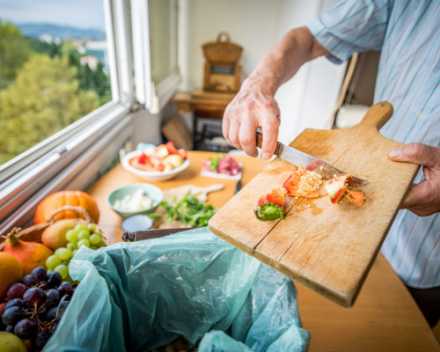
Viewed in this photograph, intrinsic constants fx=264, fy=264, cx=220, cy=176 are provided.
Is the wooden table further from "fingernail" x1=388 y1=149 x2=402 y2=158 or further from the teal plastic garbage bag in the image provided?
"fingernail" x1=388 y1=149 x2=402 y2=158

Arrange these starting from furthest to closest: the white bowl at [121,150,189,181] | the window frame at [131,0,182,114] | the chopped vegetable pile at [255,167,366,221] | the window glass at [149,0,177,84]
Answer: the window glass at [149,0,177,84], the window frame at [131,0,182,114], the white bowl at [121,150,189,181], the chopped vegetable pile at [255,167,366,221]

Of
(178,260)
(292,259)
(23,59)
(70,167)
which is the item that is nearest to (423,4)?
(292,259)

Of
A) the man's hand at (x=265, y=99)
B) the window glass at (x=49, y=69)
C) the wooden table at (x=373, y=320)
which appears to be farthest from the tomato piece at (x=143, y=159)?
the wooden table at (x=373, y=320)

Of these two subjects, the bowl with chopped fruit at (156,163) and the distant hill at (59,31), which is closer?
the bowl with chopped fruit at (156,163)

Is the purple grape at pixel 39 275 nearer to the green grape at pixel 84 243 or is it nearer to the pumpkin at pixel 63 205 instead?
the green grape at pixel 84 243

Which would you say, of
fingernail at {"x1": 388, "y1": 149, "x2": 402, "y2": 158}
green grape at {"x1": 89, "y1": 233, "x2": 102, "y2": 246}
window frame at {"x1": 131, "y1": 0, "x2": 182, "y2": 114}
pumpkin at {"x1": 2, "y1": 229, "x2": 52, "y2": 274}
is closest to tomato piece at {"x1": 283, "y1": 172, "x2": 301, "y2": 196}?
fingernail at {"x1": 388, "y1": 149, "x2": 402, "y2": 158}

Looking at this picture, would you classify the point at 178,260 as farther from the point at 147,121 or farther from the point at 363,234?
the point at 147,121

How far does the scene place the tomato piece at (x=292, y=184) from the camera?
1.86 ft

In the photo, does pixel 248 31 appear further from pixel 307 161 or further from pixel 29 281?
pixel 29 281

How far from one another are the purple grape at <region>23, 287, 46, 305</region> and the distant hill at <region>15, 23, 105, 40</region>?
1409 millimetres

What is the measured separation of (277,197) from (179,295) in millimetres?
293

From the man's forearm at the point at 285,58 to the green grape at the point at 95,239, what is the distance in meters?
0.57

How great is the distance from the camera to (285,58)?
2.84ft

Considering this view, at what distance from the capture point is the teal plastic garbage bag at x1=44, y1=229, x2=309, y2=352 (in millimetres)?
417
